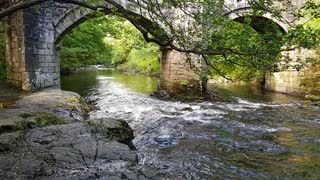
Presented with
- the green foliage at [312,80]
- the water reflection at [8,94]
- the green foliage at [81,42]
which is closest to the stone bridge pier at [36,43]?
the water reflection at [8,94]

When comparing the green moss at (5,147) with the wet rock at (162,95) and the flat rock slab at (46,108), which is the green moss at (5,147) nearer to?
the flat rock slab at (46,108)

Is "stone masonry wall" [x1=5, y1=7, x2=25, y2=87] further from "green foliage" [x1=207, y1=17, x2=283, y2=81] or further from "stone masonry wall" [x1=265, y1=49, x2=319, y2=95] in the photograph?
"stone masonry wall" [x1=265, y1=49, x2=319, y2=95]

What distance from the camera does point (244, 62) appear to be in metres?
3.70

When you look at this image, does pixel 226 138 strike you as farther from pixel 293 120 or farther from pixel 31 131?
pixel 31 131

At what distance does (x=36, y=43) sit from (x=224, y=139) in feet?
22.3

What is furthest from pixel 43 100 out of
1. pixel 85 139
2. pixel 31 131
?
pixel 85 139

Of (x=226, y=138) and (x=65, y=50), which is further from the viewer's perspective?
(x=65, y=50)

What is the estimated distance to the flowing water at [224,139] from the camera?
4473 millimetres

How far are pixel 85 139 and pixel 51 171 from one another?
95 centimetres

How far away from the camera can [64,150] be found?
386 centimetres

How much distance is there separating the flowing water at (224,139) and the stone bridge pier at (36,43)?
1.96 metres

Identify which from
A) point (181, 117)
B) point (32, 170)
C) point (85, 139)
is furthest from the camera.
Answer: point (181, 117)

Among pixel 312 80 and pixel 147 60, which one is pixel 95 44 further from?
pixel 312 80

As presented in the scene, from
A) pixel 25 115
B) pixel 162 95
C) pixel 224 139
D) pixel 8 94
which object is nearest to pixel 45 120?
pixel 25 115
